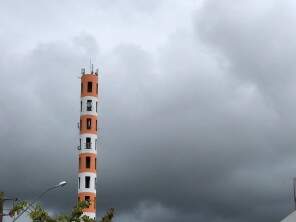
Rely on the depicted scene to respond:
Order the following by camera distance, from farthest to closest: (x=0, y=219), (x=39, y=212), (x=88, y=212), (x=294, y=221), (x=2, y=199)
→ (x=88, y=212) → (x=294, y=221) → (x=39, y=212) → (x=2, y=199) → (x=0, y=219)

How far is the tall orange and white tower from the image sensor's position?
105750 mm

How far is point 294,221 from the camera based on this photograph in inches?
2457

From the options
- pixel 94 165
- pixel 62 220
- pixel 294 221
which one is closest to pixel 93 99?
pixel 94 165

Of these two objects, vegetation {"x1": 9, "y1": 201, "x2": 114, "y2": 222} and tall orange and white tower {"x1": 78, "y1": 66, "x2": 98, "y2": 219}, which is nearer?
vegetation {"x1": 9, "y1": 201, "x2": 114, "y2": 222}

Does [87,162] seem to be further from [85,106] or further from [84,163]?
[85,106]

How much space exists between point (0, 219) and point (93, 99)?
70.4 metres

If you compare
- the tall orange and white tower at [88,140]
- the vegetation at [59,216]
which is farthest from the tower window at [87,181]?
the vegetation at [59,216]

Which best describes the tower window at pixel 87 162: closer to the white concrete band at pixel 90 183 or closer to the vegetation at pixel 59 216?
the white concrete band at pixel 90 183

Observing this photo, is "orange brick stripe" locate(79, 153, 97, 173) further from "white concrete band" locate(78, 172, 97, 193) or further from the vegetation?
the vegetation

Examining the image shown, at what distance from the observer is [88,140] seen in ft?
355

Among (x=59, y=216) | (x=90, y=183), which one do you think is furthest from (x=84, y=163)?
(x=59, y=216)

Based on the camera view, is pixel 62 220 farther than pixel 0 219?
Yes

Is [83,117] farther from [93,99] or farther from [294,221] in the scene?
[294,221]

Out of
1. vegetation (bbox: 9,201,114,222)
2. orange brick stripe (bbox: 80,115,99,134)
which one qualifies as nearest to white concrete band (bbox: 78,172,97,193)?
orange brick stripe (bbox: 80,115,99,134)
